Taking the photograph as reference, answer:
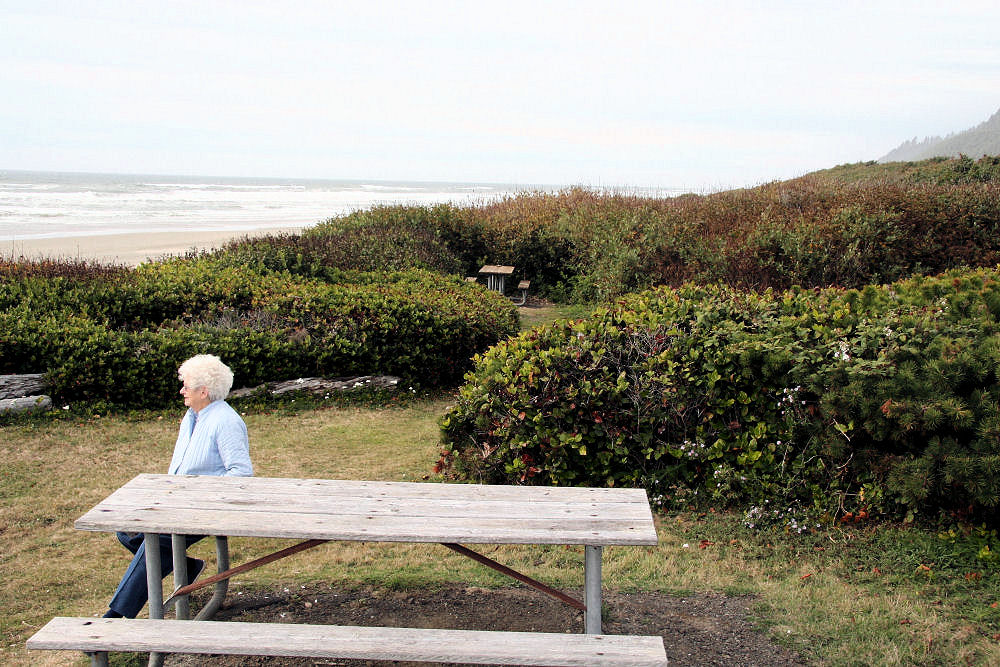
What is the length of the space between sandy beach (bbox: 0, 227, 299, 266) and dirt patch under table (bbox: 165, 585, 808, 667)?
53.7 feet

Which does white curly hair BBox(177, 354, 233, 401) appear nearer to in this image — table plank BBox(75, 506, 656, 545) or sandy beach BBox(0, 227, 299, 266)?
table plank BBox(75, 506, 656, 545)

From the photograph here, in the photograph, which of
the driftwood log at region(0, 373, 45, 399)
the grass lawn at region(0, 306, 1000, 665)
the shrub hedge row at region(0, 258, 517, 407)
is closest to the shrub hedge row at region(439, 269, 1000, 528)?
the grass lawn at region(0, 306, 1000, 665)

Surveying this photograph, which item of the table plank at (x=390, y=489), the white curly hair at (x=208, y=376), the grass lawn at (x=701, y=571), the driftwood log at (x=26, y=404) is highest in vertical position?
the white curly hair at (x=208, y=376)

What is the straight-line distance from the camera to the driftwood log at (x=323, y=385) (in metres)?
7.66

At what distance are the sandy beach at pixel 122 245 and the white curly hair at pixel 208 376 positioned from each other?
635 inches

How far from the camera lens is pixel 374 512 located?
10.3 feet

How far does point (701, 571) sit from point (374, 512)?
2.02m

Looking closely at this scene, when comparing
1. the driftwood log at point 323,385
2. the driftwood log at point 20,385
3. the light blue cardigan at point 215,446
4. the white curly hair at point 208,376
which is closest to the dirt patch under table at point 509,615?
the light blue cardigan at point 215,446

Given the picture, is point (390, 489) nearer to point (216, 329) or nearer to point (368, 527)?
point (368, 527)

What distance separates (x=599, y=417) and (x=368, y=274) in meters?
6.37

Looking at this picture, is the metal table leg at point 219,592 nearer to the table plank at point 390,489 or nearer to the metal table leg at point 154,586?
the metal table leg at point 154,586

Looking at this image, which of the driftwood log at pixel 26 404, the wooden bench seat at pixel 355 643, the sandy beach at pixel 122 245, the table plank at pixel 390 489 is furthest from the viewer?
the sandy beach at pixel 122 245

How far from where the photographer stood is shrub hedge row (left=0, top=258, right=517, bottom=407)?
712 cm

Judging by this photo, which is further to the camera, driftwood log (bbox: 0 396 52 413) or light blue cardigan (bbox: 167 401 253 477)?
driftwood log (bbox: 0 396 52 413)
